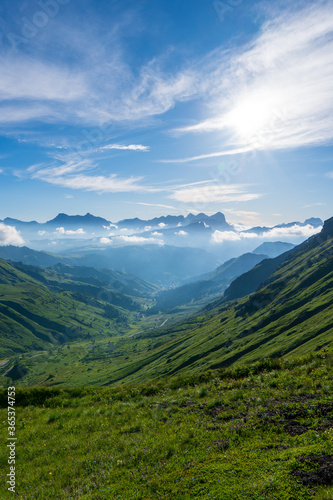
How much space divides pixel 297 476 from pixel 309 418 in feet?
16.3

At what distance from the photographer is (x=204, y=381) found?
79.3ft

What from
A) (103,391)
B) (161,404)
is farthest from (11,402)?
(161,404)

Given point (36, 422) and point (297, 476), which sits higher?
point (297, 476)

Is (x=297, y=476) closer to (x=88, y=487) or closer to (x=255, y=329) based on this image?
(x=88, y=487)

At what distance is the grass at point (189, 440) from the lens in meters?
10.5

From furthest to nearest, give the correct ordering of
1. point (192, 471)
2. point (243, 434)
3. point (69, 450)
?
point (69, 450) → point (243, 434) → point (192, 471)

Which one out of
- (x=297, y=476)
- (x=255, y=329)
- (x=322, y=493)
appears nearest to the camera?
(x=322, y=493)

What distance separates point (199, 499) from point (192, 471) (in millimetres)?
1918

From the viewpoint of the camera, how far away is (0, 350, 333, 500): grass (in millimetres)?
10523

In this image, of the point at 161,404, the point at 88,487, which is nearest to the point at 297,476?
the point at 88,487

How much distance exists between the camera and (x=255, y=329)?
589 ft

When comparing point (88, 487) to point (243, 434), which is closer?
point (88, 487)

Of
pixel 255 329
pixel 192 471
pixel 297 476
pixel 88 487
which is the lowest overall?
pixel 255 329

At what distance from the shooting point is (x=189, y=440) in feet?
46.1
